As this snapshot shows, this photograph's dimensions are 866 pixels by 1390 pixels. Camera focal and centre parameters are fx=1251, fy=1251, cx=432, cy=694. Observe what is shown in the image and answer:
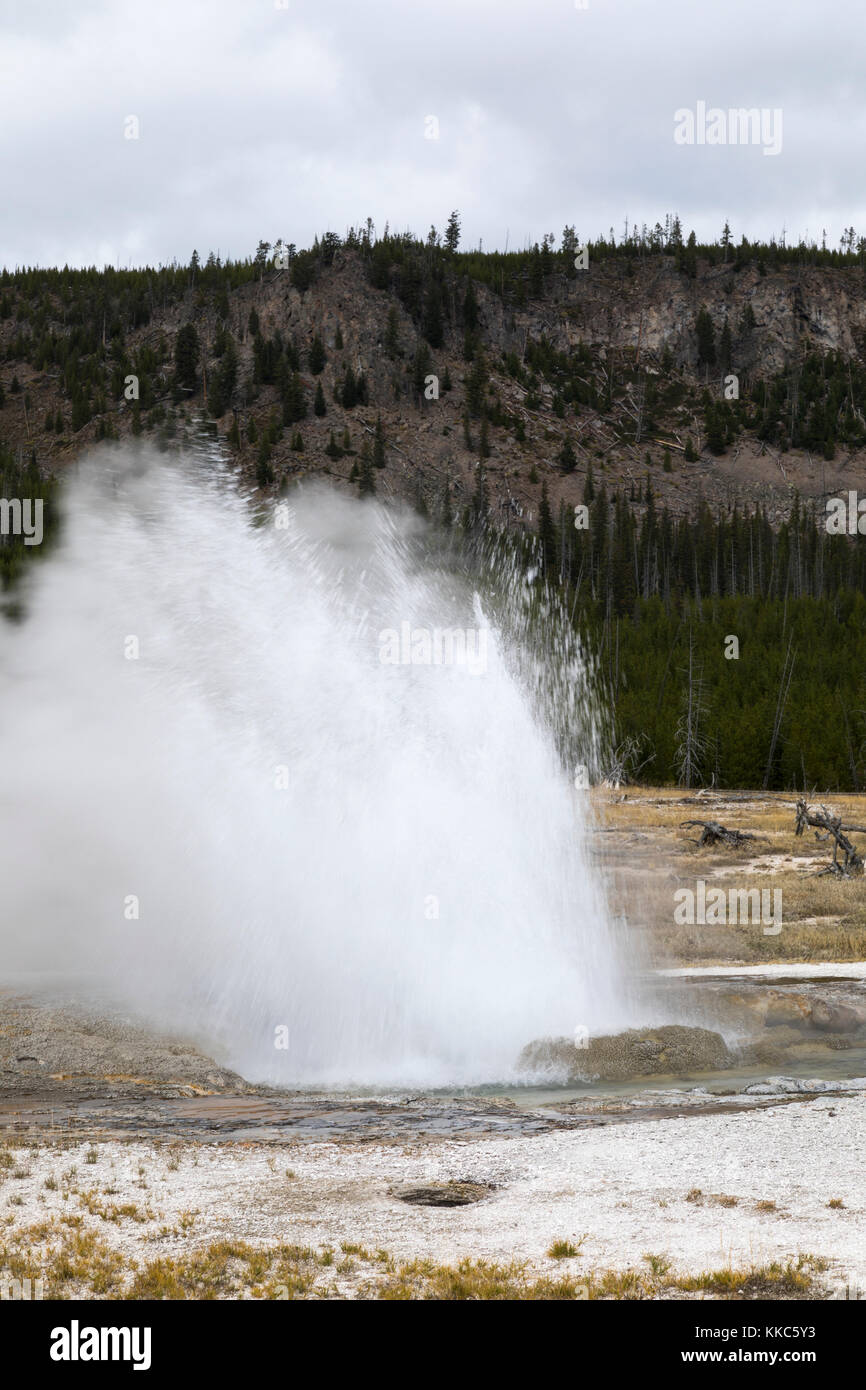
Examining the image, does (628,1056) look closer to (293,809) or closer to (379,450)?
(293,809)

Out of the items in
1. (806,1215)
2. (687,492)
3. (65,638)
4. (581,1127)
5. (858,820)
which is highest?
(687,492)

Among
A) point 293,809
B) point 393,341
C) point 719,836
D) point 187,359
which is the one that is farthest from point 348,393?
point 293,809

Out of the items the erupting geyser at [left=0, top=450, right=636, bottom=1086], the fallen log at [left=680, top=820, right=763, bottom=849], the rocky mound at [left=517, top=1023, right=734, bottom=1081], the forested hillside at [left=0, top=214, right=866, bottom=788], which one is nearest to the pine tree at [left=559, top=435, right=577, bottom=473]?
the forested hillside at [left=0, top=214, right=866, bottom=788]

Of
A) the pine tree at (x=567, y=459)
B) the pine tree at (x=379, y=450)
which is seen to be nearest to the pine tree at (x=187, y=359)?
the pine tree at (x=379, y=450)

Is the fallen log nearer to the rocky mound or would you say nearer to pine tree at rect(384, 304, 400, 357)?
the rocky mound

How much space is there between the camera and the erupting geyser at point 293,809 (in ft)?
58.1

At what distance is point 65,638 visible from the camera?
2523 centimetres

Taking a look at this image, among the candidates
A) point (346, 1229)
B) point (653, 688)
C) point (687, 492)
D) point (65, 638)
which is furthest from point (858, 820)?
point (687, 492)

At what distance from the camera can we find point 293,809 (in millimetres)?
19734

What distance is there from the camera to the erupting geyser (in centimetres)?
1770

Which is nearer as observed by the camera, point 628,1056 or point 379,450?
point 628,1056
